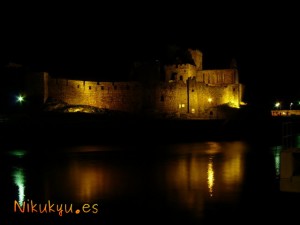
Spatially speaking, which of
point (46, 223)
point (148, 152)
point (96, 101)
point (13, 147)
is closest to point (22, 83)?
point (96, 101)

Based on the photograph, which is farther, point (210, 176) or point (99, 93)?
point (99, 93)

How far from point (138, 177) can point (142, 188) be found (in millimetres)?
1957

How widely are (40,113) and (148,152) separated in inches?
544

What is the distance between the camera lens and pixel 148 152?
24.2 m

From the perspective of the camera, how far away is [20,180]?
15.9 meters

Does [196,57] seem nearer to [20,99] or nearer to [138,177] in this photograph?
[20,99]

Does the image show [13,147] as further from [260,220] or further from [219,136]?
[260,220]

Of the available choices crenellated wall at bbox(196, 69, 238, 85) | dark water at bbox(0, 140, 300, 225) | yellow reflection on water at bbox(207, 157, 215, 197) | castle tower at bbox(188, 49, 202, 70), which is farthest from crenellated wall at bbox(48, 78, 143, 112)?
yellow reflection on water at bbox(207, 157, 215, 197)

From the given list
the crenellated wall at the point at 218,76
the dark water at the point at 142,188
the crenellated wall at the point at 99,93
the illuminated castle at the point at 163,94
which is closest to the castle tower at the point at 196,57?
the crenellated wall at the point at 218,76

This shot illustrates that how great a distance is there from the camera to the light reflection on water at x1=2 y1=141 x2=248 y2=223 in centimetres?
1310

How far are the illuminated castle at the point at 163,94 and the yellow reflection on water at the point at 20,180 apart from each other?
2222cm

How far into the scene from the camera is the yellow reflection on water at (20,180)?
1302 centimetres

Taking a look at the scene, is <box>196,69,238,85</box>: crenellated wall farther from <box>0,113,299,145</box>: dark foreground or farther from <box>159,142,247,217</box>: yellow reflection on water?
<box>159,142,247,217</box>: yellow reflection on water

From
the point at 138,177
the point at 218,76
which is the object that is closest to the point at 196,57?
the point at 218,76
